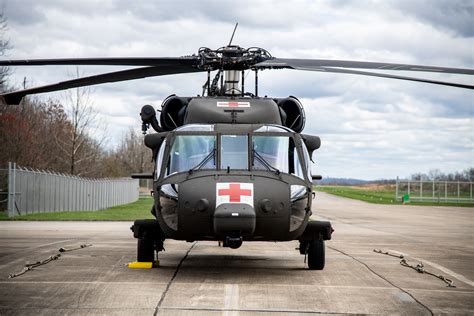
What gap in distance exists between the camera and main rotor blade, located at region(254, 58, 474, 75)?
35.3 ft

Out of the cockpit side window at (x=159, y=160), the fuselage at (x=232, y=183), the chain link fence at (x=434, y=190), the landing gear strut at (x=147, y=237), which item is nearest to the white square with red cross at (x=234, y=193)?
the fuselage at (x=232, y=183)

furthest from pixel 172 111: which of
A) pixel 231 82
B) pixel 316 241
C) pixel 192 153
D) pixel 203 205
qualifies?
pixel 203 205

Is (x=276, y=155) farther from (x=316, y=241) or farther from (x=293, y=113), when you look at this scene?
(x=293, y=113)

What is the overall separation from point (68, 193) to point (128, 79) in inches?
1109

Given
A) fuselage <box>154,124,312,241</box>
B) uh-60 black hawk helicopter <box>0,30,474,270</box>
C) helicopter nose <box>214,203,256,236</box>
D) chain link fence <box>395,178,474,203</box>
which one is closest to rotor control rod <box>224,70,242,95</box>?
uh-60 black hawk helicopter <box>0,30,474,270</box>

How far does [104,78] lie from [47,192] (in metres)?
25.1

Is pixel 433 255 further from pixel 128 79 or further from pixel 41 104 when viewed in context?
pixel 41 104

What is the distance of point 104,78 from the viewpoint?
12.4 m

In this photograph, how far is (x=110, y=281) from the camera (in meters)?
10.7

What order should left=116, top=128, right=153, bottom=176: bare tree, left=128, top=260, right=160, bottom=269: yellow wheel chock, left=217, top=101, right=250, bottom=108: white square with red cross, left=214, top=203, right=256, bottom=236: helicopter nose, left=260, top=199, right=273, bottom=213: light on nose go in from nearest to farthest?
left=214, top=203, right=256, bottom=236: helicopter nose → left=260, top=199, right=273, bottom=213: light on nose → left=128, top=260, right=160, bottom=269: yellow wheel chock → left=217, top=101, right=250, bottom=108: white square with red cross → left=116, top=128, right=153, bottom=176: bare tree

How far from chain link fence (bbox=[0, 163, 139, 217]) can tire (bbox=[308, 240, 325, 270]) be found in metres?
21.3

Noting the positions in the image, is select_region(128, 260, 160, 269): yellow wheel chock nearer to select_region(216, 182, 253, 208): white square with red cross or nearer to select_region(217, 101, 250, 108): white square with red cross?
select_region(216, 182, 253, 208): white square with red cross

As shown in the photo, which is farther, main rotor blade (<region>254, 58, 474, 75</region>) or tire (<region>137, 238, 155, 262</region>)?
tire (<region>137, 238, 155, 262</region>)

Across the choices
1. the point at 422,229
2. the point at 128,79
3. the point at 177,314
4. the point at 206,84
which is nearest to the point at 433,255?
the point at 206,84
